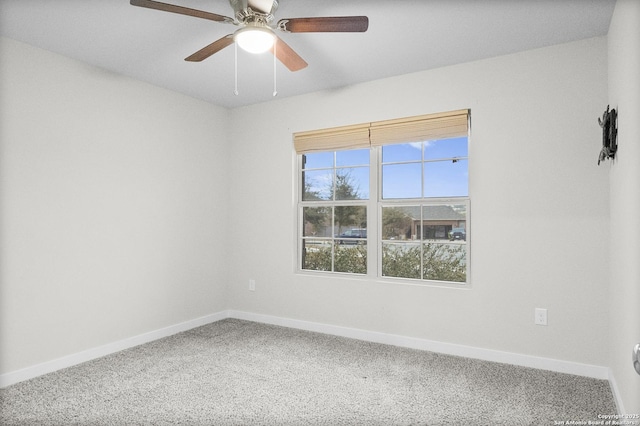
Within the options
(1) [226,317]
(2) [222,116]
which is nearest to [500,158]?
(2) [222,116]

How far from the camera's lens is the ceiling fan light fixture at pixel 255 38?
2.20m

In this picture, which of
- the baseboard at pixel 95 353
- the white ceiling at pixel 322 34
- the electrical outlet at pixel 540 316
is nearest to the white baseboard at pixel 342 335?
the baseboard at pixel 95 353

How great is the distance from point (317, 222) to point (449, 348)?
69.6 inches

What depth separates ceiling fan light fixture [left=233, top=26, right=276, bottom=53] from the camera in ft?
7.21

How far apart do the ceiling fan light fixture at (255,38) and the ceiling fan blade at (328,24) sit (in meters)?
0.09

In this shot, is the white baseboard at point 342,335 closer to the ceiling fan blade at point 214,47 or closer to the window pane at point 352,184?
the window pane at point 352,184

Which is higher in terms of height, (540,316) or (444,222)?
(444,222)

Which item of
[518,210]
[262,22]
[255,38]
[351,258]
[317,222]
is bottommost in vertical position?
[351,258]

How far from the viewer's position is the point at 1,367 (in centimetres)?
270

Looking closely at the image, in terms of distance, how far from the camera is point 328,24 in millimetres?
2109

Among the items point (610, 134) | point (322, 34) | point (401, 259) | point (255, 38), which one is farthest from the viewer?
point (401, 259)

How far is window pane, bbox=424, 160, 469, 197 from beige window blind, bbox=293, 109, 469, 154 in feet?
0.97

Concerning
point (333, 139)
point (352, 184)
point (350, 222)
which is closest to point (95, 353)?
point (350, 222)

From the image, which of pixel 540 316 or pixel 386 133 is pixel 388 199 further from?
pixel 540 316
